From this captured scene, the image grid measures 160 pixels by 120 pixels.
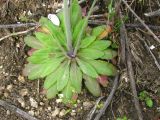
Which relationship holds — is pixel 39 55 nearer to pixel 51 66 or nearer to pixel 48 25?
pixel 51 66

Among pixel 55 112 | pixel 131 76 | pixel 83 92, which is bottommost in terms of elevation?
pixel 55 112

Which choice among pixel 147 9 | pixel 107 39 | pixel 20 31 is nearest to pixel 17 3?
pixel 20 31

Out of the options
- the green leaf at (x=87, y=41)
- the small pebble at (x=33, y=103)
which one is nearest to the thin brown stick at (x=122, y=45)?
the green leaf at (x=87, y=41)

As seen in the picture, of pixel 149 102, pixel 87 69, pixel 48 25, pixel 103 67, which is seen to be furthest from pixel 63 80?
pixel 149 102

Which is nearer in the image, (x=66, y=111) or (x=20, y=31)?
(x=66, y=111)

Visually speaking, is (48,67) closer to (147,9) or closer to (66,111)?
(66,111)

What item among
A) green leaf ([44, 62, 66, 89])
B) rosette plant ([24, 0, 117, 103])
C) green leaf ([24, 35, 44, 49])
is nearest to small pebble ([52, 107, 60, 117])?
rosette plant ([24, 0, 117, 103])
